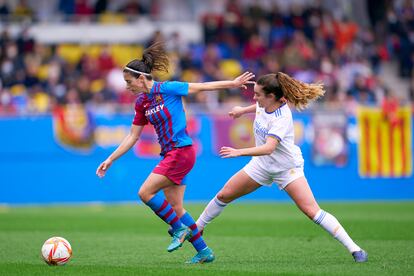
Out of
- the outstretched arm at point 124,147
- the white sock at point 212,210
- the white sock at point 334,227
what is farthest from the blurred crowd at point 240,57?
the white sock at point 334,227

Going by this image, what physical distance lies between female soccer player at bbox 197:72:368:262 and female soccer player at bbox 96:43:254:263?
379mm

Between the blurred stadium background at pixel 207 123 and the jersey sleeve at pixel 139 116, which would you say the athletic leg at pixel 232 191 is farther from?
the jersey sleeve at pixel 139 116

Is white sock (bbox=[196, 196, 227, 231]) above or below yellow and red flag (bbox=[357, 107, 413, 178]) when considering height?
above

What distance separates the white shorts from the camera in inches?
398

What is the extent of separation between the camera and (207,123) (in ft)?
73.9

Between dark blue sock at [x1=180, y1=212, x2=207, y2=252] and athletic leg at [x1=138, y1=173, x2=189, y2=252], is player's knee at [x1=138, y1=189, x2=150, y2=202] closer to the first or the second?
athletic leg at [x1=138, y1=173, x2=189, y2=252]

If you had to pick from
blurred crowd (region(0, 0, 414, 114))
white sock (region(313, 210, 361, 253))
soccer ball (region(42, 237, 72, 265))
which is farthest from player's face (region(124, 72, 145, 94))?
blurred crowd (region(0, 0, 414, 114))

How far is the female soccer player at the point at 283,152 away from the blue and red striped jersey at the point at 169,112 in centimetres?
89

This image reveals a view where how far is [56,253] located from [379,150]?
15047mm

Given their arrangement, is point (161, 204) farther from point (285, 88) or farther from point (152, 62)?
point (285, 88)

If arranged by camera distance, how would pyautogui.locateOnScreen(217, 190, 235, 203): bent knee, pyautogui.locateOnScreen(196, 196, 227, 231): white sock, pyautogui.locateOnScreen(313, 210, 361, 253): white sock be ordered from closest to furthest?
pyautogui.locateOnScreen(313, 210, 361, 253): white sock < pyautogui.locateOnScreen(217, 190, 235, 203): bent knee < pyautogui.locateOnScreen(196, 196, 227, 231): white sock

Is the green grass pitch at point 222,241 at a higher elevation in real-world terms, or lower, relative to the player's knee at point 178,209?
lower

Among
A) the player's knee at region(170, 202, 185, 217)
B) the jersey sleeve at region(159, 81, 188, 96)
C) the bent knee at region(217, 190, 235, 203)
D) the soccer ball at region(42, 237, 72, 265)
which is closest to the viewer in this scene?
the soccer ball at region(42, 237, 72, 265)

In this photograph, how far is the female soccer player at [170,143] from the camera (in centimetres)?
999
